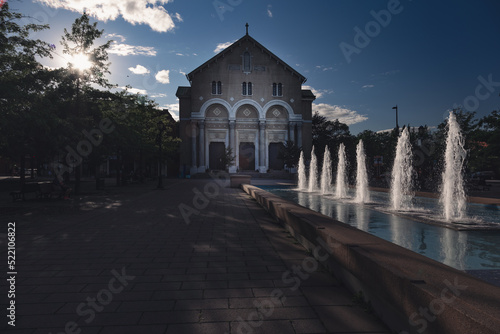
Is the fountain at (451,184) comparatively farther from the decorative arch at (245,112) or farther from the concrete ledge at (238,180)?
the decorative arch at (245,112)

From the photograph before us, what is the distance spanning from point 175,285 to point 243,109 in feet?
137

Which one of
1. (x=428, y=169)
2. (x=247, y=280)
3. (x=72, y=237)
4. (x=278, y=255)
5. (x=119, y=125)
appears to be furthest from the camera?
(x=428, y=169)

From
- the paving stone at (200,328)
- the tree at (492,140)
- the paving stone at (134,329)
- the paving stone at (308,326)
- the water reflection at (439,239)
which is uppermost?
the tree at (492,140)

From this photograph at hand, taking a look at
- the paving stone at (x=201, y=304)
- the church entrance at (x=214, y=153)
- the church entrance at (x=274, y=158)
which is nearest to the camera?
the paving stone at (x=201, y=304)

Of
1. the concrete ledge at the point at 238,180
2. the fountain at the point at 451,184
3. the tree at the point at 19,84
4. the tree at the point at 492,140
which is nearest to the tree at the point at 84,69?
the tree at the point at 19,84

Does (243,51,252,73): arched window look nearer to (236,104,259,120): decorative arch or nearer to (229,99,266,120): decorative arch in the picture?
(229,99,266,120): decorative arch

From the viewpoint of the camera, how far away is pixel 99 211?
9883 mm

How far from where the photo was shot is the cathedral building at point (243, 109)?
4294 centimetres

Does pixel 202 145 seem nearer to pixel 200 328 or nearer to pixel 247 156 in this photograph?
pixel 247 156

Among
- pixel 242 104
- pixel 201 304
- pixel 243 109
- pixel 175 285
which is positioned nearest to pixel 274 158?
pixel 243 109

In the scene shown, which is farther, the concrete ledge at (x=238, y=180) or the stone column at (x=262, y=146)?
the stone column at (x=262, y=146)

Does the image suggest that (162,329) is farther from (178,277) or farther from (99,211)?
(99,211)

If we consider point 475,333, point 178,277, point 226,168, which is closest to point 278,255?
point 178,277

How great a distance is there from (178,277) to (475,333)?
3.20 meters
